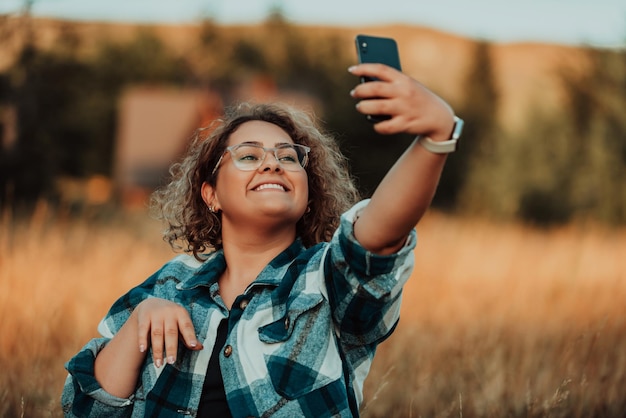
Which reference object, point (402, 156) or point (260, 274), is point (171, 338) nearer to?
point (260, 274)

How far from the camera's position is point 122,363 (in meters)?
1.97

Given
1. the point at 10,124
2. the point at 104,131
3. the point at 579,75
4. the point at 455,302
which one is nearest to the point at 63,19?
the point at 10,124

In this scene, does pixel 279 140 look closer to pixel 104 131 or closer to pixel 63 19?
pixel 63 19

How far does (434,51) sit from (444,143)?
59809 mm

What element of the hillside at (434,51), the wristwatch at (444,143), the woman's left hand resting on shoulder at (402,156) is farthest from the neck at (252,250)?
the hillside at (434,51)

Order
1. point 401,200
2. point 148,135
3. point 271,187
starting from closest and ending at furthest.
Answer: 1. point 401,200
2. point 271,187
3. point 148,135

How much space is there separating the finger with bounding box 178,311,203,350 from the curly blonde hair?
46 centimetres

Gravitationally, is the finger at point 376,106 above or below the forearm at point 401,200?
above

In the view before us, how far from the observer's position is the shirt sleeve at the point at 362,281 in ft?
Answer: 5.34

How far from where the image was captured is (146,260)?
681cm

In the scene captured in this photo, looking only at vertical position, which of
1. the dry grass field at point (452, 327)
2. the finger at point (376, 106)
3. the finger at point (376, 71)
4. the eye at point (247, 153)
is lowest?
the dry grass field at point (452, 327)

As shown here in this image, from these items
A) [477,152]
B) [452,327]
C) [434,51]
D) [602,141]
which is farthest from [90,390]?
[434,51]

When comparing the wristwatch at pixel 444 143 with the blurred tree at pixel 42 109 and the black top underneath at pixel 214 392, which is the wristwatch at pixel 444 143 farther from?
the blurred tree at pixel 42 109

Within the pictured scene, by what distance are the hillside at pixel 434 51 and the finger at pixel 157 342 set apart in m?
9.12
